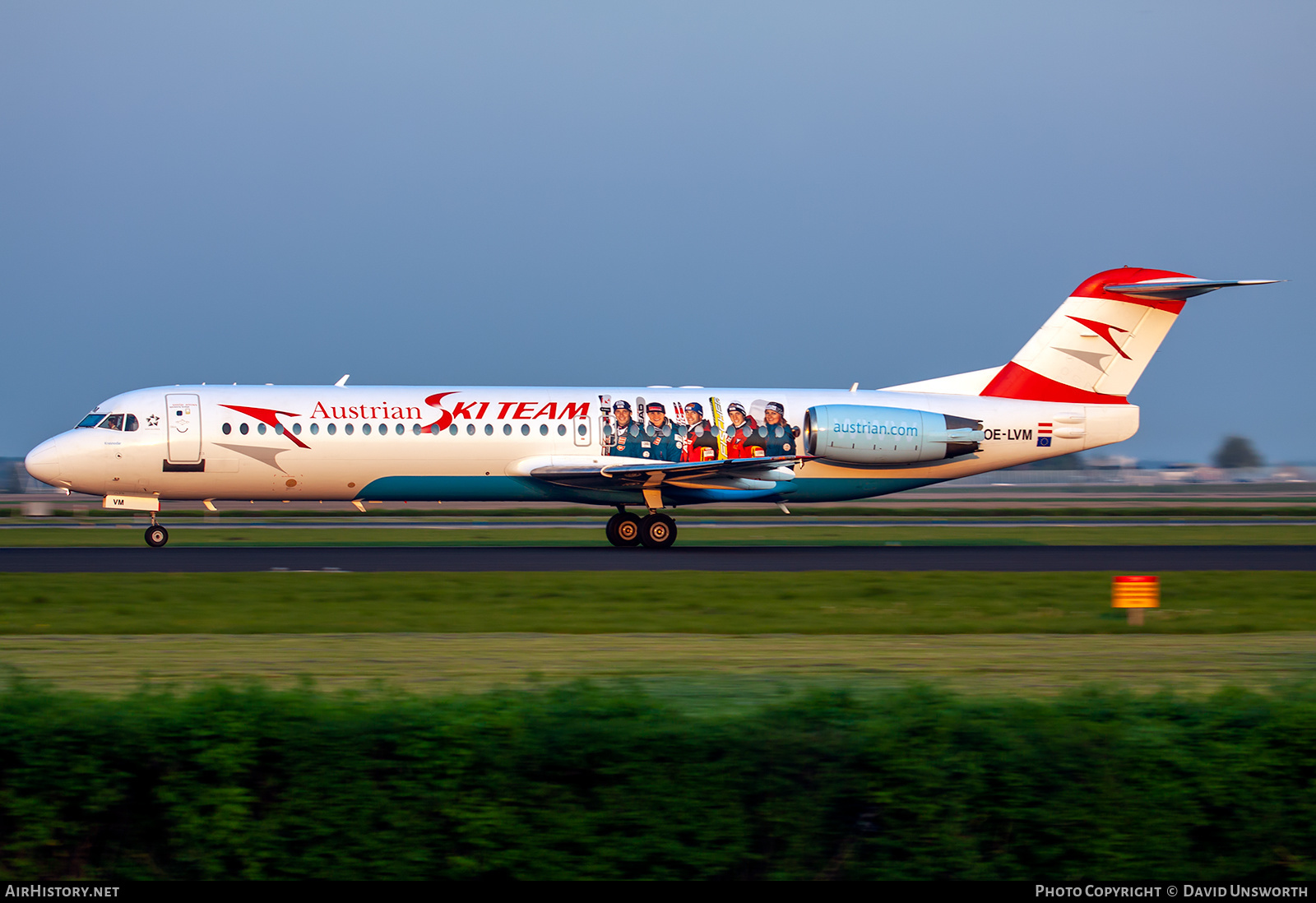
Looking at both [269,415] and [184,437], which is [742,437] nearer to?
[269,415]

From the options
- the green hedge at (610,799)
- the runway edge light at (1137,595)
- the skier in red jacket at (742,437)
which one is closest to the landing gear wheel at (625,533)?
the skier in red jacket at (742,437)

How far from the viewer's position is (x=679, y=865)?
19.1 ft

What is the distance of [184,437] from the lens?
28016 mm

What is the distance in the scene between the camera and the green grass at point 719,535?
99.1 ft

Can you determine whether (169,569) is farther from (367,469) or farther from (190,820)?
(190,820)

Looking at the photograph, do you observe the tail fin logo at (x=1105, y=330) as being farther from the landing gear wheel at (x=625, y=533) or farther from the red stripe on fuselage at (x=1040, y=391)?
the landing gear wheel at (x=625, y=533)

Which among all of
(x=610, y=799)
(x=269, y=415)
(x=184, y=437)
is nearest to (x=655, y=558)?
(x=269, y=415)

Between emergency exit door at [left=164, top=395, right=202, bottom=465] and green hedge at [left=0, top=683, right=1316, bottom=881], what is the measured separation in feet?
76.4

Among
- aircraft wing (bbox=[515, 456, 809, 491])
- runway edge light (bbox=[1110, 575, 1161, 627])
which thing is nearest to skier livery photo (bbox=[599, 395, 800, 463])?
aircraft wing (bbox=[515, 456, 809, 491])

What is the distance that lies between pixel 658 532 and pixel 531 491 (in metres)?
→ 3.11

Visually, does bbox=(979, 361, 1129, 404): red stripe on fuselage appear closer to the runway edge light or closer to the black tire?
the black tire

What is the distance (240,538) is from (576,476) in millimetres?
9001

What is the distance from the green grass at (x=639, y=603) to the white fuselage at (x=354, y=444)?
8.14 meters

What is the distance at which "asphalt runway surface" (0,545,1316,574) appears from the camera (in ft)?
74.0
